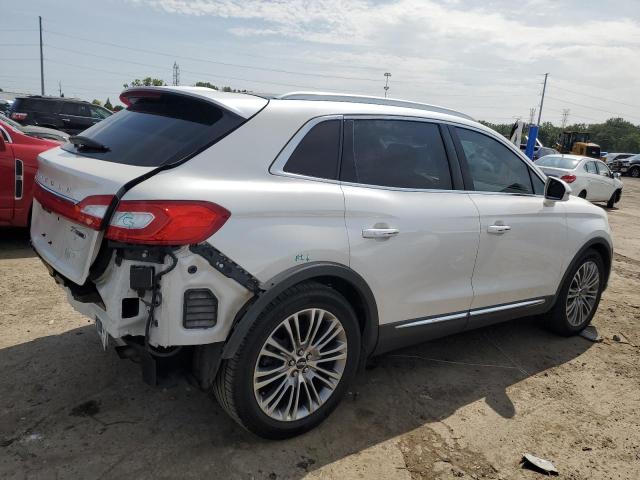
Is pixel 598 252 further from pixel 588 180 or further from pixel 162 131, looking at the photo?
pixel 588 180

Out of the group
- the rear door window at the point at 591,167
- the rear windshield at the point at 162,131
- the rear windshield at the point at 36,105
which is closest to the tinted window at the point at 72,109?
the rear windshield at the point at 36,105

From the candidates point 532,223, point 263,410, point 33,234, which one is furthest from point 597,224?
point 33,234

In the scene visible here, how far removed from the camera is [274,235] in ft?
8.40

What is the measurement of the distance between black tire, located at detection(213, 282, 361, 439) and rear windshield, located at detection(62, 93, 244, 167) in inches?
34.6

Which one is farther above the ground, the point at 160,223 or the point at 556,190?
the point at 556,190

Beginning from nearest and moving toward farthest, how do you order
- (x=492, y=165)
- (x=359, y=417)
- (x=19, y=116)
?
(x=359, y=417)
(x=492, y=165)
(x=19, y=116)

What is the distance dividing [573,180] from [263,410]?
14.0 m

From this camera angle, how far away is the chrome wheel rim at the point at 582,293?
461 cm

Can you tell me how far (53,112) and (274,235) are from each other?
55.3 ft

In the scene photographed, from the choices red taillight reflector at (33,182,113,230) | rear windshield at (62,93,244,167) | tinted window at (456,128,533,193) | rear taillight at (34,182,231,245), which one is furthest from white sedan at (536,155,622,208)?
red taillight reflector at (33,182,113,230)

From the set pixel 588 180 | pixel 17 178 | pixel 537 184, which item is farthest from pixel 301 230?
pixel 588 180

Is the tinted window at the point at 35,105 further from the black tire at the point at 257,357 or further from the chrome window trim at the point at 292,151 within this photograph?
the black tire at the point at 257,357

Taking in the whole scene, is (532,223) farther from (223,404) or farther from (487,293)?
(223,404)

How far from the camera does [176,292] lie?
2.34m
